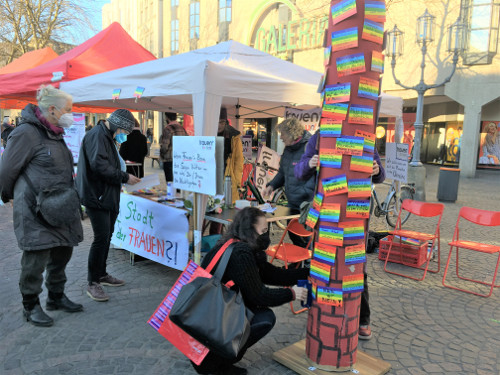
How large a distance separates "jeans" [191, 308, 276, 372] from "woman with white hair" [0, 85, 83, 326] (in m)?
1.55

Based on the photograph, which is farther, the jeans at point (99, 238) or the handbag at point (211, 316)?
the jeans at point (99, 238)

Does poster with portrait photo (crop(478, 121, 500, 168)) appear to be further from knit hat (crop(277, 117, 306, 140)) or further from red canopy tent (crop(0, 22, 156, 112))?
knit hat (crop(277, 117, 306, 140))

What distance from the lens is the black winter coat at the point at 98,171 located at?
356 cm

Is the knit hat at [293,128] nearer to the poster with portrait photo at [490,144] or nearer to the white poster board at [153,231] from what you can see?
the white poster board at [153,231]

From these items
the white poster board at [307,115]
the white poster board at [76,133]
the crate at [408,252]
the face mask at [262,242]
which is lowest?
the crate at [408,252]

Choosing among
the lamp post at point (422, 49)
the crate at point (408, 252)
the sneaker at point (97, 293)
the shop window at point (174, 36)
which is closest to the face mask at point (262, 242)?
the sneaker at point (97, 293)

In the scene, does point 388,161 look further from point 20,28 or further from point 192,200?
point 20,28

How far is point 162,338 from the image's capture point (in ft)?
10.3

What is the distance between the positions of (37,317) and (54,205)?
104 cm

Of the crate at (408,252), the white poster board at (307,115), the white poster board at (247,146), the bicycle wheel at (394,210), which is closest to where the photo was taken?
the crate at (408,252)

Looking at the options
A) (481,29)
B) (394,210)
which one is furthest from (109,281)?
(481,29)

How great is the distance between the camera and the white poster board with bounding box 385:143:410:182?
22.0 feet

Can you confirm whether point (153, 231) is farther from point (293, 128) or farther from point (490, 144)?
point (490, 144)

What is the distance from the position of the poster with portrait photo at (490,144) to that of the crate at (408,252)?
14.7 meters
